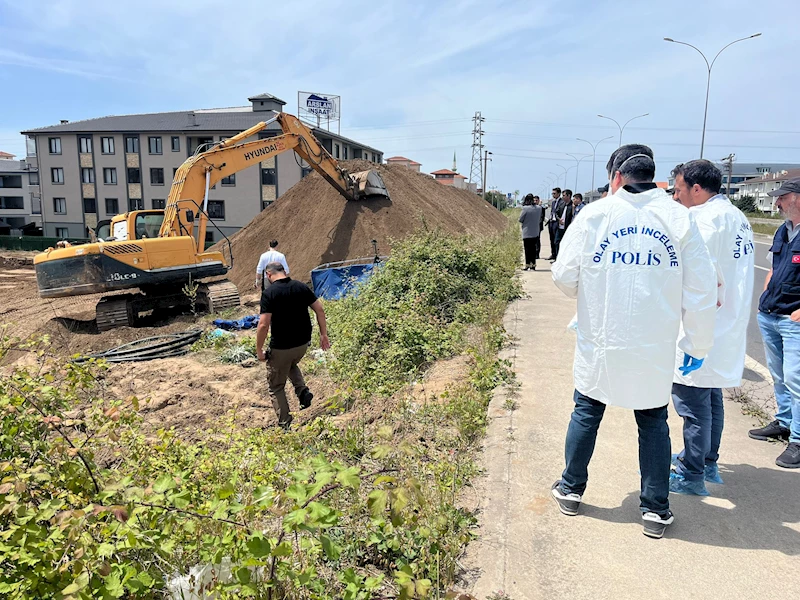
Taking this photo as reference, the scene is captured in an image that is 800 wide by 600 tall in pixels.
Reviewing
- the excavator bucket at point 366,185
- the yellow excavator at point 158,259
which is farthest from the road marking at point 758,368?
the excavator bucket at point 366,185

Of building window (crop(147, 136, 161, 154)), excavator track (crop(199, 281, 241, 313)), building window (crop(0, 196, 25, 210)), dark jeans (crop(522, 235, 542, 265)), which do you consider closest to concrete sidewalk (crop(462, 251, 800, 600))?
dark jeans (crop(522, 235, 542, 265))

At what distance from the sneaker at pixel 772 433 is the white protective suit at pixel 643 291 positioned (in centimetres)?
188

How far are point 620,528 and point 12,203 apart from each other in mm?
83097

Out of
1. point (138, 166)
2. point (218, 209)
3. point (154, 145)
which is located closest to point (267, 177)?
point (218, 209)

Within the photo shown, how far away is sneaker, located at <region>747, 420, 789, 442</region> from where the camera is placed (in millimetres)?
4324

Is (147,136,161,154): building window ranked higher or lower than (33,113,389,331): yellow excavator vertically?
higher

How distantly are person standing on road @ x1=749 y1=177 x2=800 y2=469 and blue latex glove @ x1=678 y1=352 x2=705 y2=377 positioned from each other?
125 cm

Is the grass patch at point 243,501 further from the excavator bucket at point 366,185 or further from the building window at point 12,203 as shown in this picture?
the building window at point 12,203

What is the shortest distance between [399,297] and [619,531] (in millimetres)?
5939

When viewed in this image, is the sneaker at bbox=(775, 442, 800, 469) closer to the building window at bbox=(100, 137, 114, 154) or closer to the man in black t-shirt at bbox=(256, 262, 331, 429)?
the man in black t-shirt at bbox=(256, 262, 331, 429)

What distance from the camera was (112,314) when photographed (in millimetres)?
12688

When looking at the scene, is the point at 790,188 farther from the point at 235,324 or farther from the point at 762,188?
the point at 762,188

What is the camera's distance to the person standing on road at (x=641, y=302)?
297 centimetres

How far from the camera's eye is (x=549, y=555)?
2957 mm
